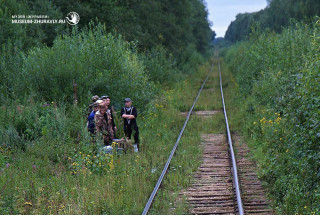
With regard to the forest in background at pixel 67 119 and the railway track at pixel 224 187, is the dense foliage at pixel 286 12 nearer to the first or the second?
the forest in background at pixel 67 119

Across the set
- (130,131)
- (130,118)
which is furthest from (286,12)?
(130,118)

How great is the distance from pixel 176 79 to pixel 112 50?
12404 mm

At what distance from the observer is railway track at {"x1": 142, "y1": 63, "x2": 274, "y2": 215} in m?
6.20

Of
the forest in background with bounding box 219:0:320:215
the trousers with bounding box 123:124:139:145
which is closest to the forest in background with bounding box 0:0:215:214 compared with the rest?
the trousers with bounding box 123:124:139:145

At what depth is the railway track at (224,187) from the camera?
620 cm

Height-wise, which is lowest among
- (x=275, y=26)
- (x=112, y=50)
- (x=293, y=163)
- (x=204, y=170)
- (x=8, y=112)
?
(x=204, y=170)

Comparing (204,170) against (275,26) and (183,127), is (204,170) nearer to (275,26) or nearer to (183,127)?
(183,127)

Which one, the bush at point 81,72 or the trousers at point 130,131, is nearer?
→ the trousers at point 130,131

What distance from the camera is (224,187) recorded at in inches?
285

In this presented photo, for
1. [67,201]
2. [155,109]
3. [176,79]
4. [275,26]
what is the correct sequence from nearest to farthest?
[67,201] → [155,109] → [176,79] → [275,26]

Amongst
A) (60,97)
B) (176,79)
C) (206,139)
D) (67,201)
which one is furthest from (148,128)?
(176,79)

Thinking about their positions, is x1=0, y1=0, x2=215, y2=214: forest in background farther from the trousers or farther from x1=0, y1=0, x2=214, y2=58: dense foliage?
the trousers

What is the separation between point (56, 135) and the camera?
959 cm

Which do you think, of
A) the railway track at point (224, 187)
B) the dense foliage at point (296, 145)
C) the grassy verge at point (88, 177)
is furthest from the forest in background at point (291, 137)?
the grassy verge at point (88, 177)
